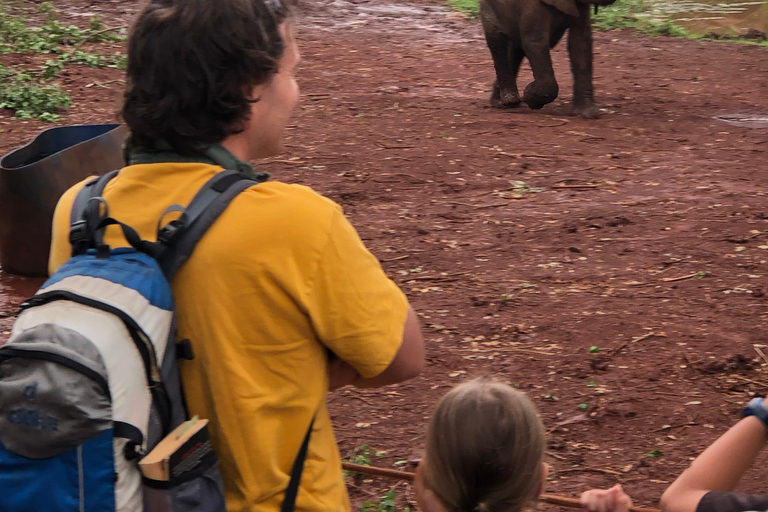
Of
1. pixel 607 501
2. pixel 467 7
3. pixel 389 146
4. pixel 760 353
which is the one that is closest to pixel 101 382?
pixel 607 501

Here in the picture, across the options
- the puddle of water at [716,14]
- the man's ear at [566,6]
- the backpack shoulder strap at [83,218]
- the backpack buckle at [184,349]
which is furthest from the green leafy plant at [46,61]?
the puddle of water at [716,14]

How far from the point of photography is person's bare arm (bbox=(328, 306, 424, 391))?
1756mm

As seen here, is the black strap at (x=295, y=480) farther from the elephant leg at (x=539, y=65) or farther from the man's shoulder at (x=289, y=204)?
the elephant leg at (x=539, y=65)

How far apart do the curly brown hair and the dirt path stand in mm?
1834

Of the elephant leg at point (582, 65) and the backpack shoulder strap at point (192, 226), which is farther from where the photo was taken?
the elephant leg at point (582, 65)

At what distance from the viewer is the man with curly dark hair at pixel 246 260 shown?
63.6 inches

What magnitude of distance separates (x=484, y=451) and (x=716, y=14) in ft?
57.2

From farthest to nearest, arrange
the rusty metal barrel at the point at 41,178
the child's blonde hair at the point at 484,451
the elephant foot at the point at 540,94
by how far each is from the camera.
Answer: the elephant foot at the point at 540,94, the rusty metal barrel at the point at 41,178, the child's blonde hair at the point at 484,451

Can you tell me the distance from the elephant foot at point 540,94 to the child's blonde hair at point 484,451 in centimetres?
767

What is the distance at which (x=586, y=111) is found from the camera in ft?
29.5

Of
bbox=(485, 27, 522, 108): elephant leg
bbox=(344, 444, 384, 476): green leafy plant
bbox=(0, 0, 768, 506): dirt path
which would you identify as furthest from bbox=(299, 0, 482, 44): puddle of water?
bbox=(344, 444, 384, 476): green leafy plant

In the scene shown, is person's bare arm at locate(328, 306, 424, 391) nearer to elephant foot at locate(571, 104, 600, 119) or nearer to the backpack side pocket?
the backpack side pocket

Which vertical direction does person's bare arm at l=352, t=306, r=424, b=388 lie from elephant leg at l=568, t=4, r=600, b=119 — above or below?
above

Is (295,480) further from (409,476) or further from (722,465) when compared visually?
(409,476)
